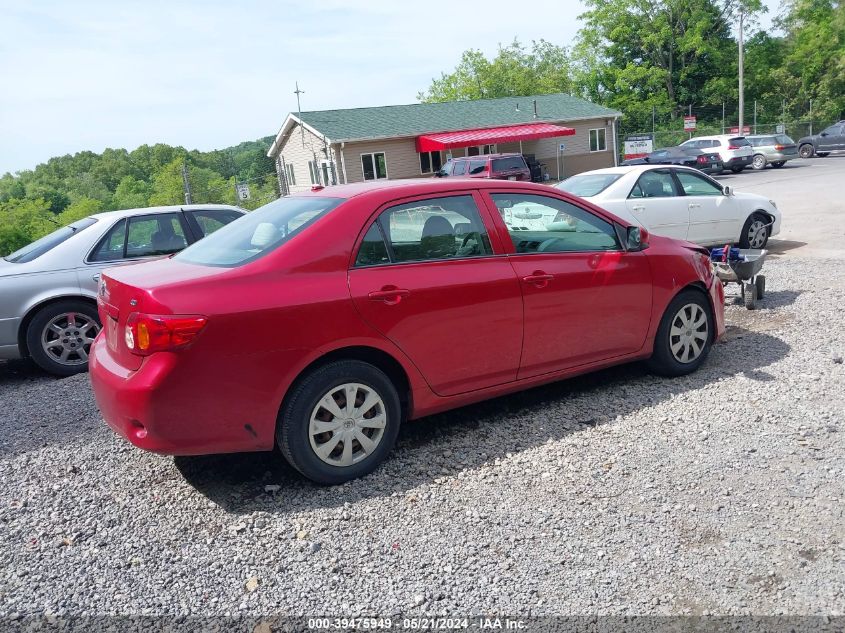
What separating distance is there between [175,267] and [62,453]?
5.40 feet

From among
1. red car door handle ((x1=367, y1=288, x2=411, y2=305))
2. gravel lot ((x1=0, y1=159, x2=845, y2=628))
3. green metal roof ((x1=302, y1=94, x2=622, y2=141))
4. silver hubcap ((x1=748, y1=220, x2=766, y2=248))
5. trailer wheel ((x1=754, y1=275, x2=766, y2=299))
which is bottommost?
gravel lot ((x1=0, y1=159, x2=845, y2=628))

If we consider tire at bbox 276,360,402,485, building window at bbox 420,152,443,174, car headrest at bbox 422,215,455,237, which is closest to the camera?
tire at bbox 276,360,402,485

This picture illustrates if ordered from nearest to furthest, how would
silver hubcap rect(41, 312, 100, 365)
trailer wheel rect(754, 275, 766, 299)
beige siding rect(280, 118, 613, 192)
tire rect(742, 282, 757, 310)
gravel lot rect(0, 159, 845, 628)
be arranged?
gravel lot rect(0, 159, 845, 628) → silver hubcap rect(41, 312, 100, 365) → tire rect(742, 282, 757, 310) → trailer wheel rect(754, 275, 766, 299) → beige siding rect(280, 118, 613, 192)

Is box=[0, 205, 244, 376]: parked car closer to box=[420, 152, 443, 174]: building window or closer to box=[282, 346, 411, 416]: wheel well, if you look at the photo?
box=[282, 346, 411, 416]: wheel well

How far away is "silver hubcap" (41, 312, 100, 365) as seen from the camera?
6.66 meters

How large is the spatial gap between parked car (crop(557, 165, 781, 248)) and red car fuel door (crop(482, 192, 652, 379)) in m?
4.47

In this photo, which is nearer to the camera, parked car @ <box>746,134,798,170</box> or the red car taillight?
the red car taillight

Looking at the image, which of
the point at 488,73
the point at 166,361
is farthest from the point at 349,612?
the point at 488,73

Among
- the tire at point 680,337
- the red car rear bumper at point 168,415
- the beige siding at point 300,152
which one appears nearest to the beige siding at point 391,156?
the beige siding at point 300,152

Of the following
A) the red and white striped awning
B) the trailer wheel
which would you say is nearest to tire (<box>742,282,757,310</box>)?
the trailer wheel

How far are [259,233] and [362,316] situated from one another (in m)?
0.92

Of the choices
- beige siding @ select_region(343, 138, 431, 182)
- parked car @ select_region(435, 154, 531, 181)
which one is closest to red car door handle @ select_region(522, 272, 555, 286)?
parked car @ select_region(435, 154, 531, 181)

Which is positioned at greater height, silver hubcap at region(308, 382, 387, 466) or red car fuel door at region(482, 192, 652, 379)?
red car fuel door at region(482, 192, 652, 379)

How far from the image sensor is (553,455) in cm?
428
